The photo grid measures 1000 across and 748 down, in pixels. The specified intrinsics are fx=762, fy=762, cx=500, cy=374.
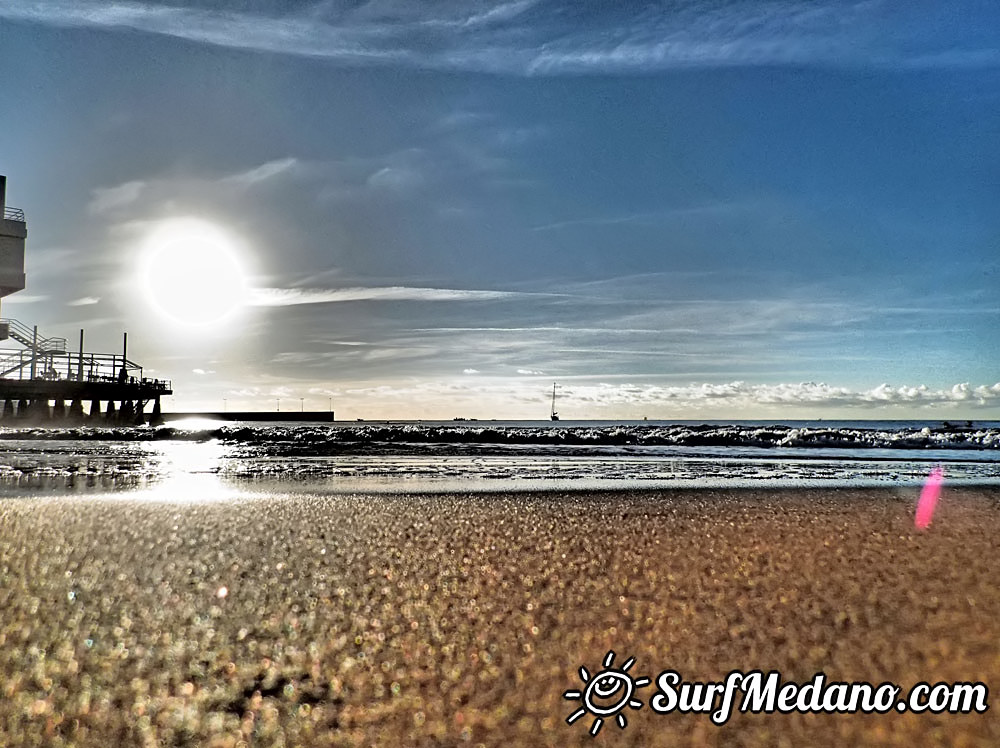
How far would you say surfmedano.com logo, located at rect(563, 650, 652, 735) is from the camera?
3832 mm

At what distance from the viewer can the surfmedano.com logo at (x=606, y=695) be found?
3832 mm

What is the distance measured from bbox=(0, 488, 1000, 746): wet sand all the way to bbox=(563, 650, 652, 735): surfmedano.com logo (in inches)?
2.6

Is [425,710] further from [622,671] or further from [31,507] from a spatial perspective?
[31,507]

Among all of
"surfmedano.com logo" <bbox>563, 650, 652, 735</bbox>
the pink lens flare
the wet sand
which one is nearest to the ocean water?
the pink lens flare

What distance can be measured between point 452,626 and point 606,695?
149 cm

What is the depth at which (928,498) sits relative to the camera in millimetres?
14984

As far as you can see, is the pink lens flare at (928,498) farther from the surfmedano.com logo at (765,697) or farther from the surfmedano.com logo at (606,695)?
the surfmedano.com logo at (606,695)

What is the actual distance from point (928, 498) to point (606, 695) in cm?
1347

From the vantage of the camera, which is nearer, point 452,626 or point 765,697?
point 765,697

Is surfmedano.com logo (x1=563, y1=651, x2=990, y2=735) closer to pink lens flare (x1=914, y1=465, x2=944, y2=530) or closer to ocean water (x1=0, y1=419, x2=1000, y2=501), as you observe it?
pink lens flare (x1=914, y1=465, x2=944, y2=530)

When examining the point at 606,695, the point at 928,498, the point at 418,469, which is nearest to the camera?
the point at 606,695

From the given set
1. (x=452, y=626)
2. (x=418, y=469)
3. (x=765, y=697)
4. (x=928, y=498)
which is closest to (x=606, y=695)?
(x=765, y=697)

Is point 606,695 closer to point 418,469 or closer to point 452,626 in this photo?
point 452,626

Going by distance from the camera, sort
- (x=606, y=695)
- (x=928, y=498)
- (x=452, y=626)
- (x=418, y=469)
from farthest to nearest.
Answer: (x=418, y=469) → (x=928, y=498) → (x=452, y=626) → (x=606, y=695)
